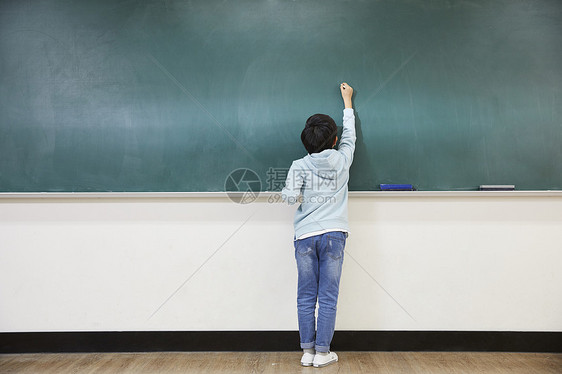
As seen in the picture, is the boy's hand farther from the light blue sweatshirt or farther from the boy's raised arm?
the light blue sweatshirt

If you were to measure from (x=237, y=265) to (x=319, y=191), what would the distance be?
2.15ft

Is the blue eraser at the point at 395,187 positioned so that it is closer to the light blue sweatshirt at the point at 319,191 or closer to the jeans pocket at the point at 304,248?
the light blue sweatshirt at the point at 319,191

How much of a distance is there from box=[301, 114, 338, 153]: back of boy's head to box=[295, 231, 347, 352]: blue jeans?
0.45 m

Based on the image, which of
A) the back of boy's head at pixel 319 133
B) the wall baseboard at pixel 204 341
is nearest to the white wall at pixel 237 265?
the wall baseboard at pixel 204 341

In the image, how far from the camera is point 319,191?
184 cm

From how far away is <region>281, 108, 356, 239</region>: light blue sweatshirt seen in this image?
1812 millimetres

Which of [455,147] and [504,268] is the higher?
[455,147]

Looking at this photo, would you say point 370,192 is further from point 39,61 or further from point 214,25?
point 39,61

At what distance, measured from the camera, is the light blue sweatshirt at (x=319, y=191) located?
181 cm

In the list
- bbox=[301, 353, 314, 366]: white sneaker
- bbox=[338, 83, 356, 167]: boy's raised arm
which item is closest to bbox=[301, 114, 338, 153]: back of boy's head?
bbox=[338, 83, 356, 167]: boy's raised arm

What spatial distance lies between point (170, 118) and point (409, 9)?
4.94ft

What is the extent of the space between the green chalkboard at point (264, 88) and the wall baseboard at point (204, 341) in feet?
2.75

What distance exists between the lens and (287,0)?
2090 millimetres

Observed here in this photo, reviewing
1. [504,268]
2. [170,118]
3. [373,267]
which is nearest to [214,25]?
[170,118]
